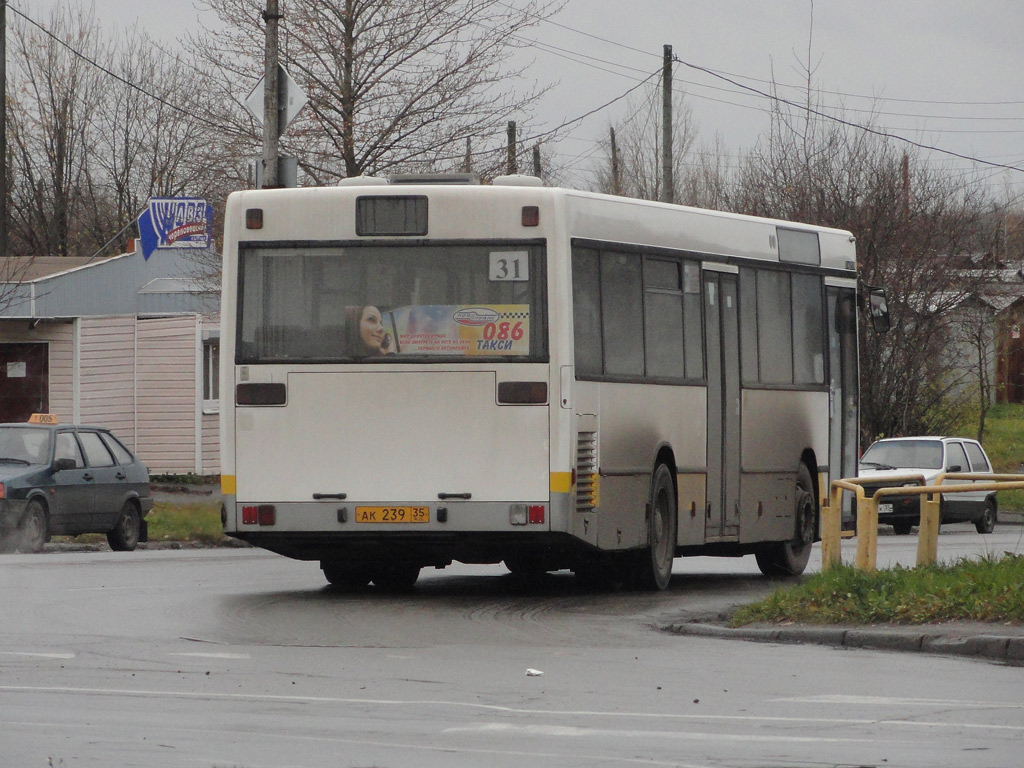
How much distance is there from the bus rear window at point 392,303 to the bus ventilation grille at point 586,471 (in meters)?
0.75

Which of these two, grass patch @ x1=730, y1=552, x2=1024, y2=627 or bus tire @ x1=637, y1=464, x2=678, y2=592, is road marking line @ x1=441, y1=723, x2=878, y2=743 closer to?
grass patch @ x1=730, y1=552, x2=1024, y2=627

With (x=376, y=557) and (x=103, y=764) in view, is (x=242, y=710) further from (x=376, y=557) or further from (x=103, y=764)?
(x=376, y=557)

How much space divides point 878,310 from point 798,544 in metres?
2.35

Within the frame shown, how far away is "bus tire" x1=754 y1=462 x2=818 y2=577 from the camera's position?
1781 centimetres

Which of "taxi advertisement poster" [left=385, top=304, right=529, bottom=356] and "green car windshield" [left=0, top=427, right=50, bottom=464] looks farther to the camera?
"green car windshield" [left=0, top=427, right=50, bottom=464]

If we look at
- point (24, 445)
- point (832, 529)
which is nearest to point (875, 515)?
point (832, 529)

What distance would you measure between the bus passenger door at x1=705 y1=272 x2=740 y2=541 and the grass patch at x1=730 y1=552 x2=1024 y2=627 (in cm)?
253

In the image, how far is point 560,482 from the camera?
13844mm

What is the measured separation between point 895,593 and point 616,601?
8.83ft

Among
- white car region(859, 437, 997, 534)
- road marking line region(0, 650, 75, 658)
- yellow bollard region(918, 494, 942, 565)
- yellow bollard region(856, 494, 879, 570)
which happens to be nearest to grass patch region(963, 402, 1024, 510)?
white car region(859, 437, 997, 534)

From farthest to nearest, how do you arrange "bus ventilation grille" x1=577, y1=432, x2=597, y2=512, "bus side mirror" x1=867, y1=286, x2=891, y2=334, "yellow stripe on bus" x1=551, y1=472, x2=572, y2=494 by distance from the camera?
"bus side mirror" x1=867, y1=286, x2=891, y2=334 < "bus ventilation grille" x1=577, y1=432, x2=597, y2=512 < "yellow stripe on bus" x1=551, y1=472, x2=572, y2=494

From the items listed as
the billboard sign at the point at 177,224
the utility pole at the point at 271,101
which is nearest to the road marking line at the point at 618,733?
the utility pole at the point at 271,101

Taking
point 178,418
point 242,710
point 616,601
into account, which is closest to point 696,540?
point 616,601

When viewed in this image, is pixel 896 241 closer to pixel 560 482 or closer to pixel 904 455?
pixel 904 455
